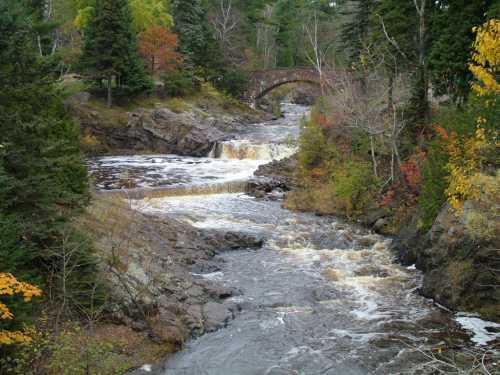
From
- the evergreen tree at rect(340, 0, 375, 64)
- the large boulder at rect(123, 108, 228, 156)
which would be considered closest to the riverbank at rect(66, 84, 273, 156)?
the large boulder at rect(123, 108, 228, 156)

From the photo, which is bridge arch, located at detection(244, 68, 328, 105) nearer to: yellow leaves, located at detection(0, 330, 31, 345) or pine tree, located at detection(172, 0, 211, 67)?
pine tree, located at detection(172, 0, 211, 67)

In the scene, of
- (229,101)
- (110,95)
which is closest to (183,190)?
(110,95)

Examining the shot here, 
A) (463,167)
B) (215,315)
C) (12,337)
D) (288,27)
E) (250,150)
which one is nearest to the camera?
(12,337)

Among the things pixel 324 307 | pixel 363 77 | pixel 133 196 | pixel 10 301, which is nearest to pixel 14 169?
pixel 10 301

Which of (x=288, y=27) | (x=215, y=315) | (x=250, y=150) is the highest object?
(x=288, y=27)

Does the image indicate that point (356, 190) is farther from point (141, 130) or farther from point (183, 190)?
point (141, 130)

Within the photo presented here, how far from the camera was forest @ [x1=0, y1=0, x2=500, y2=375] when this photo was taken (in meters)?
10.1

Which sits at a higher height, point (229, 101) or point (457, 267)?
point (229, 101)

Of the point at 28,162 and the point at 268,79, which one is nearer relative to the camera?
the point at 28,162

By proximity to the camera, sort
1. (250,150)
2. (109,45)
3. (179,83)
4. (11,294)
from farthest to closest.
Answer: (179,83) → (109,45) → (250,150) → (11,294)

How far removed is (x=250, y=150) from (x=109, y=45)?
13413mm

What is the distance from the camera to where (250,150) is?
36.4 metres

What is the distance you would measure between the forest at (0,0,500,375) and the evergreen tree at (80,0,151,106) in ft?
0.34

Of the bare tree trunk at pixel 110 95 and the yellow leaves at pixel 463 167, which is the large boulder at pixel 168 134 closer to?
the bare tree trunk at pixel 110 95
